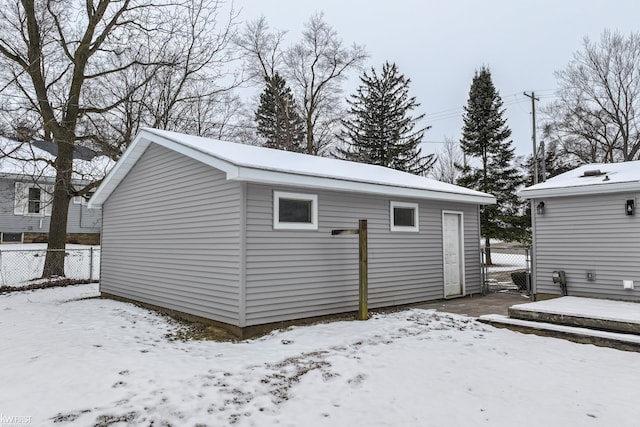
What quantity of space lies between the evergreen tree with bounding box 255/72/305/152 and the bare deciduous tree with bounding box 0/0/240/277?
9041 millimetres

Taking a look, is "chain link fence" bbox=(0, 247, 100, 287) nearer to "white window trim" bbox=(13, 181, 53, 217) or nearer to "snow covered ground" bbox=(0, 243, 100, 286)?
"snow covered ground" bbox=(0, 243, 100, 286)

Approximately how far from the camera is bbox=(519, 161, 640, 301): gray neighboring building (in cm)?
753

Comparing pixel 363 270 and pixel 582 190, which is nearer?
pixel 363 270

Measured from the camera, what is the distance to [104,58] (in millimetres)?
14812

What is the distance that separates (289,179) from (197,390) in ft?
10.7

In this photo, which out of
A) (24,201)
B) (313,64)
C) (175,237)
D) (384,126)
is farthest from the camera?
(384,126)

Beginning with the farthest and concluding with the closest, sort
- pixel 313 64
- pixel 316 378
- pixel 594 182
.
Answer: pixel 313 64
pixel 594 182
pixel 316 378

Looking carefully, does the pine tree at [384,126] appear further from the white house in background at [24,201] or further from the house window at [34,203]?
the house window at [34,203]

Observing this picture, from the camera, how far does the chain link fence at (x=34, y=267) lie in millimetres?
12031

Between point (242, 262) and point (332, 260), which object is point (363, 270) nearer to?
point (332, 260)

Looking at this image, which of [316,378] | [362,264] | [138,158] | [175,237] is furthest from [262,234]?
[138,158]

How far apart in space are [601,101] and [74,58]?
24916 millimetres

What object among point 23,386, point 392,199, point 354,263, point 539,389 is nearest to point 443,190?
point 392,199

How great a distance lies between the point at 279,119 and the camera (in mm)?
25641
